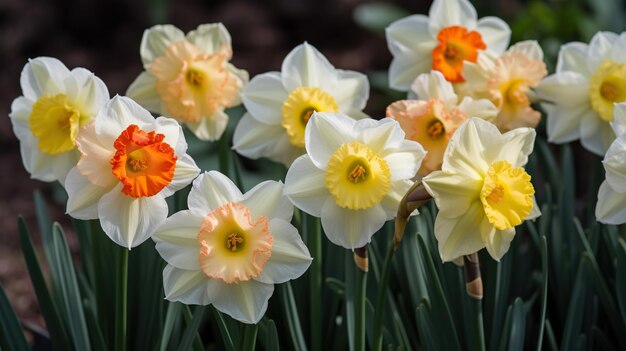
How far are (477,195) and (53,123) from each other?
A: 0.71 metres

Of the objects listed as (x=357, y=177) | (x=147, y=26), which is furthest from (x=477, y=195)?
(x=147, y=26)

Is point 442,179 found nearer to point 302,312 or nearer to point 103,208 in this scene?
point 103,208

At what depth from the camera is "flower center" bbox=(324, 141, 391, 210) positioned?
1.33 m

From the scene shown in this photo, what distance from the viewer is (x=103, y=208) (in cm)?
133

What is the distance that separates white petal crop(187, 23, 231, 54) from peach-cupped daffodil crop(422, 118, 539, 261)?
0.62 m

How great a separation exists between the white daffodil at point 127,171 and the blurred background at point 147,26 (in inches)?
99.8

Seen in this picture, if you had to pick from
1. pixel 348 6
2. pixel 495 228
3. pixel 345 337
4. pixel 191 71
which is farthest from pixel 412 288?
pixel 348 6

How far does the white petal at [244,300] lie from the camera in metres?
1.32

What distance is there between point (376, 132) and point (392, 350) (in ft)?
1.31

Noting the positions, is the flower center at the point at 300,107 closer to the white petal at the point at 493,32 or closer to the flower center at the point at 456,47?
the flower center at the point at 456,47

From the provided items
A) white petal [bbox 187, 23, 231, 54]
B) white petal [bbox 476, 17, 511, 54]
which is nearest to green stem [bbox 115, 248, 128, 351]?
white petal [bbox 187, 23, 231, 54]

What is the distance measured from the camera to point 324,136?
1360mm

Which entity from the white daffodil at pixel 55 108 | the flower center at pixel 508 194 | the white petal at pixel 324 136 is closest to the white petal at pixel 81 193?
the white daffodil at pixel 55 108

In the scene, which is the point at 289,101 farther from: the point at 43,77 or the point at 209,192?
the point at 43,77
